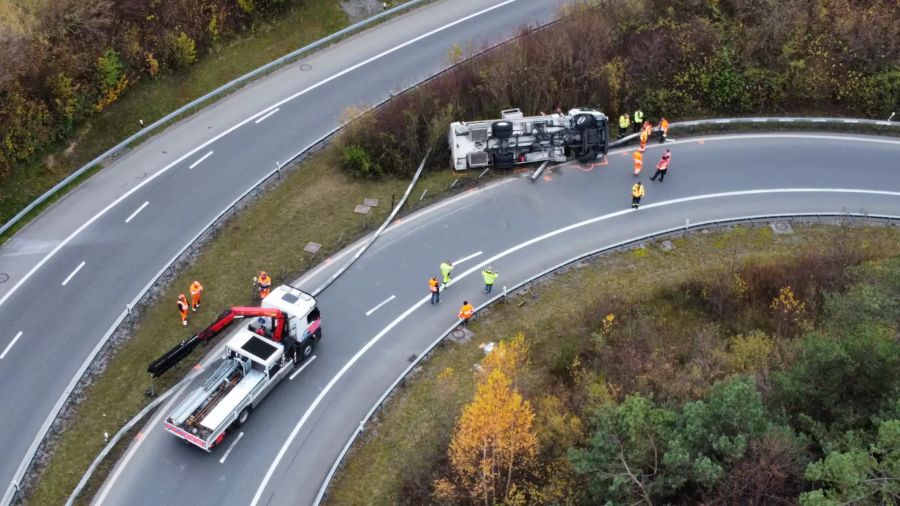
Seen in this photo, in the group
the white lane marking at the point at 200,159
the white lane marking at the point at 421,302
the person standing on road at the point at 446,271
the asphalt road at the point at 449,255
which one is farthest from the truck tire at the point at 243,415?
the white lane marking at the point at 200,159

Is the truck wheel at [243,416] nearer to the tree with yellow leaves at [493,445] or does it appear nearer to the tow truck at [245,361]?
the tow truck at [245,361]

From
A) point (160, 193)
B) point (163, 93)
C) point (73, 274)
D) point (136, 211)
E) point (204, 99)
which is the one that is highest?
point (163, 93)

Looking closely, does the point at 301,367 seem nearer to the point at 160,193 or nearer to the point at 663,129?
the point at 160,193

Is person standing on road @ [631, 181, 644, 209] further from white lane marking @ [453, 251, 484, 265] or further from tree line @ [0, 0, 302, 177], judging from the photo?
tree line @ [0, 0, 302, 177]

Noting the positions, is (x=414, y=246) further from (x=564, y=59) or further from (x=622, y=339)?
(x=564, y=59)

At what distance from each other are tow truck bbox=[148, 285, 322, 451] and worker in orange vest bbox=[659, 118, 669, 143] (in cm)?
1866

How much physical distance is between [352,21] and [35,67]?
15.9 meters

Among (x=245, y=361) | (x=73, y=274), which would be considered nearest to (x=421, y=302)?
(x=245, y=361)

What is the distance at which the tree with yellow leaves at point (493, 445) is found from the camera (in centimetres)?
2356

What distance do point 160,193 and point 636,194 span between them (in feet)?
66.9

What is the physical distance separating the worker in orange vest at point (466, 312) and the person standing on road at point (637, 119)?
539 inches

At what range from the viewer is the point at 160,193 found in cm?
3503

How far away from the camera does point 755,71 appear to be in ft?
131

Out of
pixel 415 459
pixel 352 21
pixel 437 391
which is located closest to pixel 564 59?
pixel 352 21
